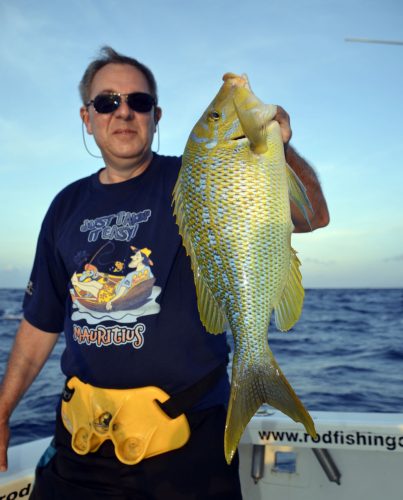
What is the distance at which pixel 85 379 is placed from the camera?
2586 millimetres

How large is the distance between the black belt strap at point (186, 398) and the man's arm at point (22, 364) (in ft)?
3.45

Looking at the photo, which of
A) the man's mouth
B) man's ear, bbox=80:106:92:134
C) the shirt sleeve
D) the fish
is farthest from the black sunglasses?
the fish

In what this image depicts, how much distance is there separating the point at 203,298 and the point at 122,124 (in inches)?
48.6

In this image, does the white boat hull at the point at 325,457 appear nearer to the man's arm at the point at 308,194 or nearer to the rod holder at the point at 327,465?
the rod holder at the point at 327,465

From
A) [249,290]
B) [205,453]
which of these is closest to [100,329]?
[205,453]

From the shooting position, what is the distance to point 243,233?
1833 mm

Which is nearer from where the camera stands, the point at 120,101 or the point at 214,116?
the point at 214,116

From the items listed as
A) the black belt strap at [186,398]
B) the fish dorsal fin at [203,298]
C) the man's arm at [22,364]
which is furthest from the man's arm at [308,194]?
the man's arm at [22,364]

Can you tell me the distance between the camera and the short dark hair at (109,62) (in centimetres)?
296

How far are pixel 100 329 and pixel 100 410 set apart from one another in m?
0.39

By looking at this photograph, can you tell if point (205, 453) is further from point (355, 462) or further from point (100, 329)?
point (355, 462)

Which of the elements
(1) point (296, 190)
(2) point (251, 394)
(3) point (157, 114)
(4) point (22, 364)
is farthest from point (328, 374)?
(1) point (296, 190)

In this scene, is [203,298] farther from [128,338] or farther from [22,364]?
[22,364]

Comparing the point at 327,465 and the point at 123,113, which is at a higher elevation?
the point at 123,113
